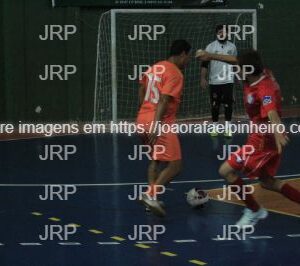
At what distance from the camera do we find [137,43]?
16609mm

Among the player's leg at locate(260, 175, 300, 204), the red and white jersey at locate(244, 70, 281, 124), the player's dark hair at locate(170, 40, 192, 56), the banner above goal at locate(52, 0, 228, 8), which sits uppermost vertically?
the banner above goal at locate(52, 0, 228, 8)

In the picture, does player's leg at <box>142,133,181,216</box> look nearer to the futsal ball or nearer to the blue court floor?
the blue court floor

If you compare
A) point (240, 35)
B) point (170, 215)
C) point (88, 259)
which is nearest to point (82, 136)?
point (240, 35)

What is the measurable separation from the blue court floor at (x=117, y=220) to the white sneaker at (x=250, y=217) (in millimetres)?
106

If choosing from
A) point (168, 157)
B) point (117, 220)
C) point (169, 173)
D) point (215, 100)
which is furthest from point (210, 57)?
point (215, 100)

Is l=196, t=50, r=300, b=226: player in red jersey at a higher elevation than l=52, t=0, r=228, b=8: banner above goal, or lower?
lower

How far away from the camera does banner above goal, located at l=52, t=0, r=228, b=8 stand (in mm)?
15930

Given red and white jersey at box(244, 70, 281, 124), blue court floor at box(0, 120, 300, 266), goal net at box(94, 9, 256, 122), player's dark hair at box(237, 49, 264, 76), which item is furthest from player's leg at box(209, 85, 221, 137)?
player's dark hair at box(237, 49, 264, 76)

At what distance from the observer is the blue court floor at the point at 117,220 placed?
6.04 meters

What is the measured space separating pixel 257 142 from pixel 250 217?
0.67 m

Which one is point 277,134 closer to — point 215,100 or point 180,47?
point 180,47

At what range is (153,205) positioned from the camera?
7.23 metres

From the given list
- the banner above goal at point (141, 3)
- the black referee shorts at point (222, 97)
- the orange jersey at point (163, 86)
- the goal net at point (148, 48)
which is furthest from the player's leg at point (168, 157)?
the banner above goal at point (141, 3)

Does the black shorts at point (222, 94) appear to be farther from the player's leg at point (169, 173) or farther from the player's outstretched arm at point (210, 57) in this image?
the player's outstretched arm at point (210, 57)
